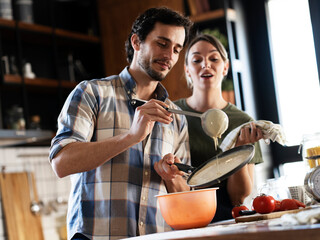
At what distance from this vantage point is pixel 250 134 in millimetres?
1944

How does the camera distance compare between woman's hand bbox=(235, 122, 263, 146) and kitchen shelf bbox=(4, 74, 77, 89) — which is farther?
kitchen shelf bbox=(4, 74, 77, 89)

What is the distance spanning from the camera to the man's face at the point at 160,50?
1965 millimetres

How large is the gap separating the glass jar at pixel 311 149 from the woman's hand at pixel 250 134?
184 millimetres

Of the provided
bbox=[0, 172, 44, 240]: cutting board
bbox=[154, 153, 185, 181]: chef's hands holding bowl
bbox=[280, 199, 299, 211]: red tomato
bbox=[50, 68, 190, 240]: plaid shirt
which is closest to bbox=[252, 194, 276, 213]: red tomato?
bbox=[280, 199, 299, 211]: red tomato

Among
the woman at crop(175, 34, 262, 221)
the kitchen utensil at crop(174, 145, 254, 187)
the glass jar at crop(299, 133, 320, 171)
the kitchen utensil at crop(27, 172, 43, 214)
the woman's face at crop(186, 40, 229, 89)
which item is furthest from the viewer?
the kitchen utensil at crop(27, 172, 43, 214)

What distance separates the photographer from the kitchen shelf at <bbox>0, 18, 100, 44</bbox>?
3676 millimetres

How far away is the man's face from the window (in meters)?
2.20

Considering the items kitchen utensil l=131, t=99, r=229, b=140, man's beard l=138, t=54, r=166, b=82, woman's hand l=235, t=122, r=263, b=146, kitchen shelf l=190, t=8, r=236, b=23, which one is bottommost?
woman's hand l=235, t=122, r=263, b=146

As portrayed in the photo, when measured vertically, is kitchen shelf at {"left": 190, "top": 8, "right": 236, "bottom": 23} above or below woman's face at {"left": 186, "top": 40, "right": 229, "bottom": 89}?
above

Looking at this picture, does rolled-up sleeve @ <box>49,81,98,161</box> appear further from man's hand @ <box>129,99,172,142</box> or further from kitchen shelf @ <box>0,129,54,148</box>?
kitchen shelf @ <box>0,129,54,148</box>

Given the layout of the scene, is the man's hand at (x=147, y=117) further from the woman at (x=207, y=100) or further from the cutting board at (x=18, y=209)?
the cutting board at (x=18, y=209)

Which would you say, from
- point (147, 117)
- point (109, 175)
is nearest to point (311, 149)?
point (147, 117)

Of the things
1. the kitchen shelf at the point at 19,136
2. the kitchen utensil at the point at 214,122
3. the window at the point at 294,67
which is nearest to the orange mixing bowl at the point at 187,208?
the kitchen utensil at the point at 214,122

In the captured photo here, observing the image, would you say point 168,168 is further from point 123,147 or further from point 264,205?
point 264,205
